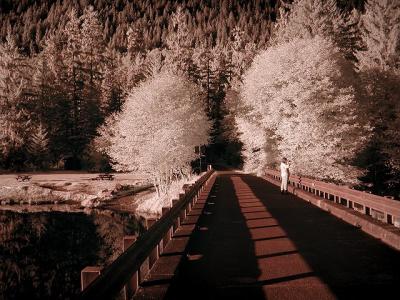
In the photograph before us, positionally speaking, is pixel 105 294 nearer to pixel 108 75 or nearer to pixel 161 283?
pixel 161 283

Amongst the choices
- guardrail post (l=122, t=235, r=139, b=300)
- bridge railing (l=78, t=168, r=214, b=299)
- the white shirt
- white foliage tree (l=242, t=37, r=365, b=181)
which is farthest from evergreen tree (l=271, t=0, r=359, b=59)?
guardrail post (l=122, t=235, r=139, b=300)

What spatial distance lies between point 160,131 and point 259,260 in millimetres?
37172

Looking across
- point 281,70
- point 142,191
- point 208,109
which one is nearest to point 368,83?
point 281,70

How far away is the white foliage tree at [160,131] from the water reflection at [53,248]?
23.2ft

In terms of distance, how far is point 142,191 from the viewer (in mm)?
49062

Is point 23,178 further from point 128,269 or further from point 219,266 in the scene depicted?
→ point 128,269

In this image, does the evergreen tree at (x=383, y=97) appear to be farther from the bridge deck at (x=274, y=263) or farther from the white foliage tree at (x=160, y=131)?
the bridge deck at (x=274, y=263)

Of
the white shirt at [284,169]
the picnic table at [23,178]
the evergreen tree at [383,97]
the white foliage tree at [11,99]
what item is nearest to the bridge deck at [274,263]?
the white shirt at [284,169]

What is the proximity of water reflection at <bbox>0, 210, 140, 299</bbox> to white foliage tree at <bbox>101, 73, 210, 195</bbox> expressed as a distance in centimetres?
706

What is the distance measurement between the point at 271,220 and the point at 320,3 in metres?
54.0

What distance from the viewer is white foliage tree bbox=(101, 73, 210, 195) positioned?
4353 cm

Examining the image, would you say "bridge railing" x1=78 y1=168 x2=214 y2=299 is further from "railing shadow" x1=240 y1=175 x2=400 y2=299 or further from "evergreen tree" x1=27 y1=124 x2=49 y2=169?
"evergreen tree" x1=27 y1=124 x2=49 y2=169

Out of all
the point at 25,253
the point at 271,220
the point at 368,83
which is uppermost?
the point at 368,83

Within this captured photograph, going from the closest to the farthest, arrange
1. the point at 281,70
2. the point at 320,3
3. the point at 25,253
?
A: 1. the point at 25,253
2. the point at 281,70
3. the point at 320,3
